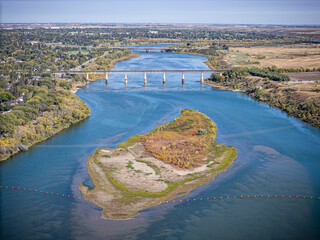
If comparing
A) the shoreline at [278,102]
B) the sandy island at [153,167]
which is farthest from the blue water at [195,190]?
the shoreline at [278,102]

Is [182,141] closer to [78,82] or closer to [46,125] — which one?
[46,125]

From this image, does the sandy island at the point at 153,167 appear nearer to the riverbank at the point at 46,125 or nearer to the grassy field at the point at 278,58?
the riverbank at the point at 46,125

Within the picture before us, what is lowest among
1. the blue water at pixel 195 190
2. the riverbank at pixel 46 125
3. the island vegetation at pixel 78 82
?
the blue water at pixel 195 190

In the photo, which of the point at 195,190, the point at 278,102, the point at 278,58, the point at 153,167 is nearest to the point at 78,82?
the point at 278,102

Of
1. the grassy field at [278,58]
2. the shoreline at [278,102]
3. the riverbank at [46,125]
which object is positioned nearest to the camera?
the riverbank at [46,125]

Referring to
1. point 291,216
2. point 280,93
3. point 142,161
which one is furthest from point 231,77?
point 291,216

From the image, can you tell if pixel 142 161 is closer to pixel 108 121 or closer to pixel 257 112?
pixel 108 121

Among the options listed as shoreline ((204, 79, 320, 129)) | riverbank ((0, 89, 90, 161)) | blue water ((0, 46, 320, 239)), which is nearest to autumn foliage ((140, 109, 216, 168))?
blue water ((0, 46, 320, 239))
